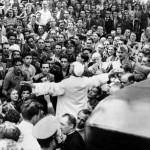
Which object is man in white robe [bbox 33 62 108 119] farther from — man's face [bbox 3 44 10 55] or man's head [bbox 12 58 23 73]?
man's face [bbox 3 44 10 55]

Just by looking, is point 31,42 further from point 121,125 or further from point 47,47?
point 121,125

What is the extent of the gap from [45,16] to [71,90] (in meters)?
8.02

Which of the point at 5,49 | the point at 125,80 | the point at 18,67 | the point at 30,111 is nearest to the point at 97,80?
the point at 125,80

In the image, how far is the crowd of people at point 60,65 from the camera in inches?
152

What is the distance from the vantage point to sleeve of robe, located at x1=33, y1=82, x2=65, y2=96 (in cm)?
505

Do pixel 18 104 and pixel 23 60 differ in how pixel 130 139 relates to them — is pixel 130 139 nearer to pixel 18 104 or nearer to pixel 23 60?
pixel 18 104

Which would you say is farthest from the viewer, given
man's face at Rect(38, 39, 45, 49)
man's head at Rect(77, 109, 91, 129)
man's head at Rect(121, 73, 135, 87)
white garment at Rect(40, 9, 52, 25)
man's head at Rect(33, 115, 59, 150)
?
white garment at Rect(40, 9, 52, 25)

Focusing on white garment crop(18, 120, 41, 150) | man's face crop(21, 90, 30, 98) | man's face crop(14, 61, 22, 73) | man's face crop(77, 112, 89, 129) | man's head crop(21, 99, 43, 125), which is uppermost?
man's head crop(21, 99, 43, 125)

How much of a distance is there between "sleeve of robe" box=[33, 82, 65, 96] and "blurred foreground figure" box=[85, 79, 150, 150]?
2980mm

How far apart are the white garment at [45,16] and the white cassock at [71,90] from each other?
7445 mm

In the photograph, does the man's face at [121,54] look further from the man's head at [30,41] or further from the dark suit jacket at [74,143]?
the dark suit jacket at [74,143]

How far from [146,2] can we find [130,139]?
15915 millimetres

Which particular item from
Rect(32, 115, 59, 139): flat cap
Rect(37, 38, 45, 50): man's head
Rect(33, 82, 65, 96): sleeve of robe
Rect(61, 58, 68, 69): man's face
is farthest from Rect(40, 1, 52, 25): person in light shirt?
Rect(32, 115, 59, 139): flat cap

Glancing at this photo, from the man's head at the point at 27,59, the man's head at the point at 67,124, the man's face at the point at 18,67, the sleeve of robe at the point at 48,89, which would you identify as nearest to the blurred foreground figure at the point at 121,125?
the man's head at the point at 67,124
